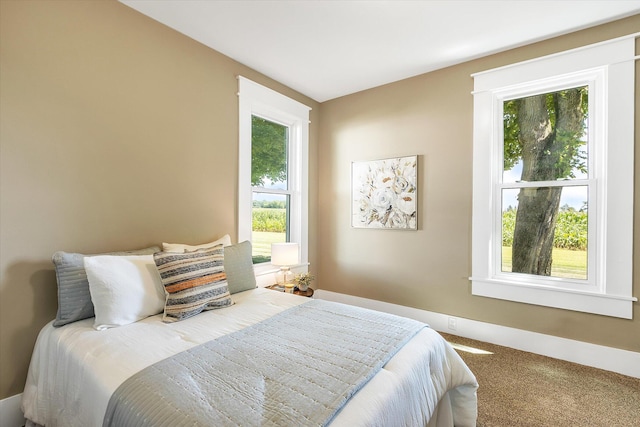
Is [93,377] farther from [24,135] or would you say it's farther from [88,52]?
[88,52]

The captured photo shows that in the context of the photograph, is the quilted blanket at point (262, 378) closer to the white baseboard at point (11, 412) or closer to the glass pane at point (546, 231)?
Result: the white baseboard at point (11, 412)

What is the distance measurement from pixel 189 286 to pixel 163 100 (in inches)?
58.1

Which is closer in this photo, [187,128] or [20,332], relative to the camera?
[20,332]

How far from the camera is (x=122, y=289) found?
160 cm

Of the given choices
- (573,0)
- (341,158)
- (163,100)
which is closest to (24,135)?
(163,100)

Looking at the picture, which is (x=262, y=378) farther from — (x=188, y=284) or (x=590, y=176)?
(x=590, y=176)

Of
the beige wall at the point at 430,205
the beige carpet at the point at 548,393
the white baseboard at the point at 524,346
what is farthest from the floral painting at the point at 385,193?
the beige carpet at the point at 548,393

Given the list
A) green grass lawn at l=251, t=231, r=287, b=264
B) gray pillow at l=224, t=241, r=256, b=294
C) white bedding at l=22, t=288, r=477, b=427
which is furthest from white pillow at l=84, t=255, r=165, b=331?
green grass lawn at l=251, t=231, r=287, b=264

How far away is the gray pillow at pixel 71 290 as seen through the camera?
5.19 feet

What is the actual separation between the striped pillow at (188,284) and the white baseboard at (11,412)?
37.2 inches

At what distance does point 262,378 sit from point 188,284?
34.1 inches

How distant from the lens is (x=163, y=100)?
7.38ft

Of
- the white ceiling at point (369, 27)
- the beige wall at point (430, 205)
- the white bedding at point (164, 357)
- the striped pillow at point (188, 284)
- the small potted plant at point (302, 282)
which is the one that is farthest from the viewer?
the small potted plant at point (302, 282)

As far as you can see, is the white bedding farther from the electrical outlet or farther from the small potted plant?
the electrical outlet
